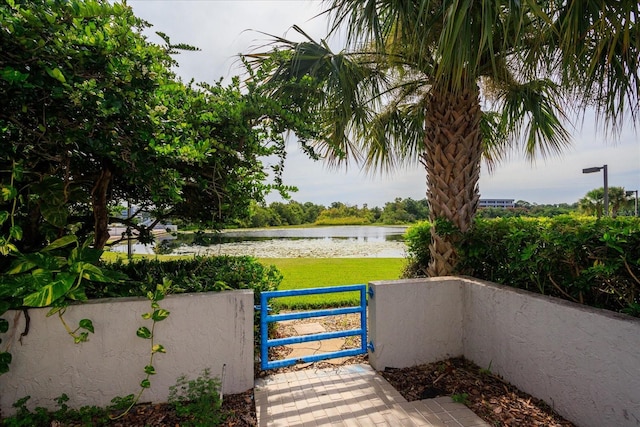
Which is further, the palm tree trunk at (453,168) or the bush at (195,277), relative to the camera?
the palm tree trunk at (453,168)

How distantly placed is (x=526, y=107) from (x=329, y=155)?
2.97 m

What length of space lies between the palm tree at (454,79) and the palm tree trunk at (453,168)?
1 centimetres

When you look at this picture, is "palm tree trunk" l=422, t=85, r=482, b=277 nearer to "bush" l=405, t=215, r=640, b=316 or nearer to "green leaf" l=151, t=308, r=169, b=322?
"bush" l=405, t=215, r=640, b=316

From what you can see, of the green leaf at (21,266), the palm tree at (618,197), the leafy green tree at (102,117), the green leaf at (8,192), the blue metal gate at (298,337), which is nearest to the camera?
the leafy green tree at (102,117)

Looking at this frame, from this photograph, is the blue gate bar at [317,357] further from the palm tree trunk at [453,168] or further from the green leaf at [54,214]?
the green leaf at [54,214]

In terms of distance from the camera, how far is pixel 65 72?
6.74 feet

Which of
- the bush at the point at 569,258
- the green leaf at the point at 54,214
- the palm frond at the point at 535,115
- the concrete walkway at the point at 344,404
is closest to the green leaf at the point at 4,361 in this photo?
the green leaf at the point at 54,214

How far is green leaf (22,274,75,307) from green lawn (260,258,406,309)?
2.93 m

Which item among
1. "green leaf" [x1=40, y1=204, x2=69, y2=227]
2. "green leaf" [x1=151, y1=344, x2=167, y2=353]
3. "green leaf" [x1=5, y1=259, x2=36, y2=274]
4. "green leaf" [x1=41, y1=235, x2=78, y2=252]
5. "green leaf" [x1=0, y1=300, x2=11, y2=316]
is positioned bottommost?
"green leaf" [x1=151, y1=344, x2=167, y2=353]

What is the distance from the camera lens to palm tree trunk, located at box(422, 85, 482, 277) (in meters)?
4.01

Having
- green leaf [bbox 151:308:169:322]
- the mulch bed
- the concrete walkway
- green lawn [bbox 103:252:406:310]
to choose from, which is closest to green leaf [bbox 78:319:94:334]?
green leaf [bbox 151:308:169:322]

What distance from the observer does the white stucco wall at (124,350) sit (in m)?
2.39

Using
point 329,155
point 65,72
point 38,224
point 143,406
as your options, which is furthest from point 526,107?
point 38,224

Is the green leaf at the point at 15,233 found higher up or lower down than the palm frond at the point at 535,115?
lower down
